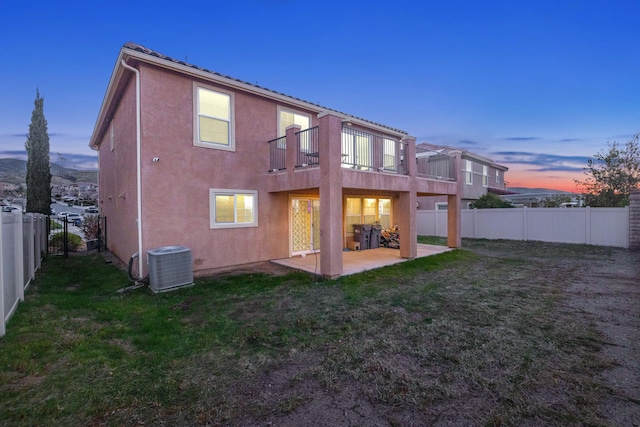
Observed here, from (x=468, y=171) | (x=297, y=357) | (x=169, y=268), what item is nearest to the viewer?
(x=297, y=357)

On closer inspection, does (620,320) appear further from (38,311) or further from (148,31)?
(148,31)

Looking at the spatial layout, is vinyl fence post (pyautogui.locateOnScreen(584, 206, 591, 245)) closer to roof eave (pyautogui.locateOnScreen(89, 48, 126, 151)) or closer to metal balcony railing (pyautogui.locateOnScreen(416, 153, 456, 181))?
metal balcony railing (pyautogui.locateOnScreen(416, 153, 456, 181))

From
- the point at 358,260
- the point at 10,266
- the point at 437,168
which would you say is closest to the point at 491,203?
the point at 437,168

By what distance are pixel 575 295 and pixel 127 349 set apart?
8.43 metres

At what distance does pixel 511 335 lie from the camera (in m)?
4.27

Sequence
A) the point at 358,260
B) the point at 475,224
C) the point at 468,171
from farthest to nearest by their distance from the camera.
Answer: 1. the point at 468,171
2. the point at 475,224
3. the point at 358,260

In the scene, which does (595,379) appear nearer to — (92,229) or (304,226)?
(304,226)

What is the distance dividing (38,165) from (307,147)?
62.7 feet

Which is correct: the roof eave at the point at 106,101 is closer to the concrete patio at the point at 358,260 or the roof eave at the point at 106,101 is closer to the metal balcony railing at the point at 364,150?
the metal balcony railing at the point at 364,150

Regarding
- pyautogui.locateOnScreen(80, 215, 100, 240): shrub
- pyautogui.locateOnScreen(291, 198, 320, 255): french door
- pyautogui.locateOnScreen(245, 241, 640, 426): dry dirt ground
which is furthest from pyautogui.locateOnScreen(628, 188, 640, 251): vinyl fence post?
pyautogui.locateOnScreen(80, 215, 100, 240): shrub

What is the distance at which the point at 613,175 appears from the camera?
16.4m

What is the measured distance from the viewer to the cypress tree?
17.6 metres

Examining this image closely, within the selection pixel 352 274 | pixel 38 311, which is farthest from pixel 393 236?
pixel 38 311

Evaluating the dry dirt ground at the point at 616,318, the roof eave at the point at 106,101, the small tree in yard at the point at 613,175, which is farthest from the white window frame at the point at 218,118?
the small tree in yard at the point at 613,175
